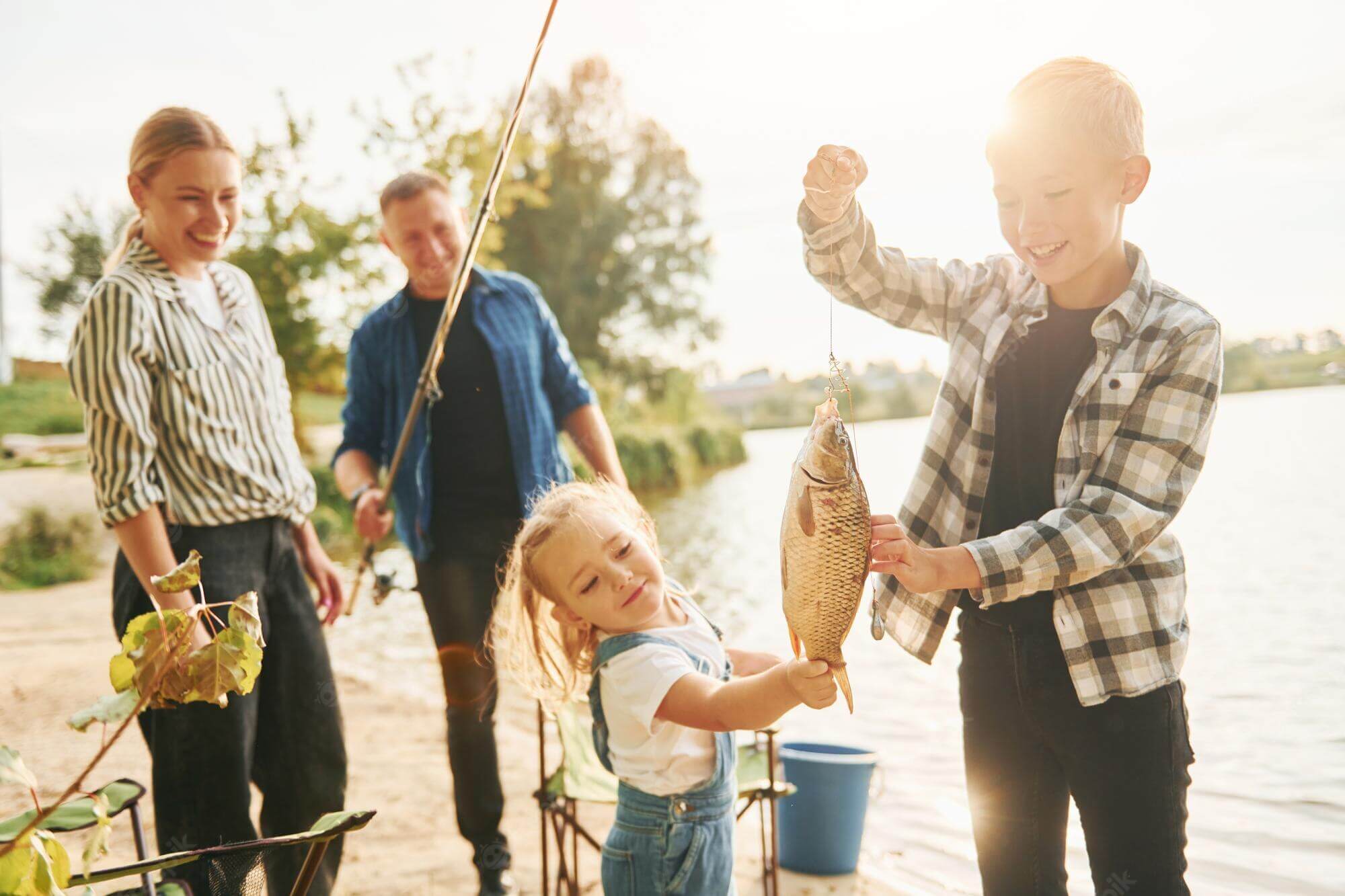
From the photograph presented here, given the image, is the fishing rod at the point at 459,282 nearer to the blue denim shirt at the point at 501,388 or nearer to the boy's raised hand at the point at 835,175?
the blue denim shirt at the point at 501,388

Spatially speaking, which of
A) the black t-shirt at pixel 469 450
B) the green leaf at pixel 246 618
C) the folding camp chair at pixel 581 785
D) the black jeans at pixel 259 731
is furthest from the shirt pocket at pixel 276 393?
the green leaf at pixel 246 618

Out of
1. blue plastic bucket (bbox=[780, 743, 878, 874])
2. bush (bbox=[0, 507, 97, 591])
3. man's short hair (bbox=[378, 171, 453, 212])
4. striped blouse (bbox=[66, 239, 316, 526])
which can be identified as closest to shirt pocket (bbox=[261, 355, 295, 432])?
striped blouse (bbox=[66, 239, 316, 526])

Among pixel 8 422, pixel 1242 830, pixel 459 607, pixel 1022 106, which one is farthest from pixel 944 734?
pixel 8 422

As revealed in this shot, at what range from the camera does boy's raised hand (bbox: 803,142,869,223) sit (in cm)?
176

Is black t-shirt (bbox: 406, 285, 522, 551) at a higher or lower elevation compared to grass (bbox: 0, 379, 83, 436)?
lower

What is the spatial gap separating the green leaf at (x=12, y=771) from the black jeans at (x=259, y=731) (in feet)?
4.60

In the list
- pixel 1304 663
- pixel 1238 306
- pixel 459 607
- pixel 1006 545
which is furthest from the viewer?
pixel 1238 306

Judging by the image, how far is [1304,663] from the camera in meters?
7.42

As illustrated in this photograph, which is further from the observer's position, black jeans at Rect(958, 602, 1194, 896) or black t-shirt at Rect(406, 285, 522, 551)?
black t-shirt at Rect(406, 285, 522, 551)

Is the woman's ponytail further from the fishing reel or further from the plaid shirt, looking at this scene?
the plaid shirt

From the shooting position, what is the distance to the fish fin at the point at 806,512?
1330mm

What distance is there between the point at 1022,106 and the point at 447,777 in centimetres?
432

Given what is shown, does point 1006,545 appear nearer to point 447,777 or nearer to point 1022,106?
point 1022,106

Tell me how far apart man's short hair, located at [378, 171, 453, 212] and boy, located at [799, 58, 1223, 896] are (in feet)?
5.15
